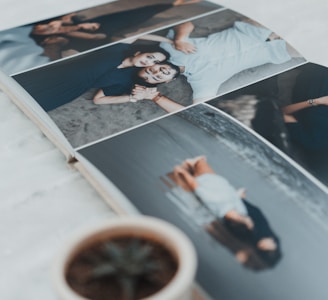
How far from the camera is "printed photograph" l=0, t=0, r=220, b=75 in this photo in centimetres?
90

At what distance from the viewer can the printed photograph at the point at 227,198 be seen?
1.80ft

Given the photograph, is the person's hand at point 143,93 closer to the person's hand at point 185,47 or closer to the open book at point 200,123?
the open book at point 200,123

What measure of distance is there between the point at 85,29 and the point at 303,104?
1.29 feet

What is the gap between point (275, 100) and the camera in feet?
2.59

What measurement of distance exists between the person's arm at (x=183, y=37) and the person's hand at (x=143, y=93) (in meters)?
0.13

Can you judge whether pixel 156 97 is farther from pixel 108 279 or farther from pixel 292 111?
pixel 108 279

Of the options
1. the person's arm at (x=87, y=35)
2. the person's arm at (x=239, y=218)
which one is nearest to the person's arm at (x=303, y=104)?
the person's arm at (x=239, y=218)

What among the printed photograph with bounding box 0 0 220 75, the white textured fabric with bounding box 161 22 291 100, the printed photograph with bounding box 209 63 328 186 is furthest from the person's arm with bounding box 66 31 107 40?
the printed photograph with bounding box 209 63 328 186

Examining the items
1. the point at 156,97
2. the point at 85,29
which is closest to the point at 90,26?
the point at 85,29

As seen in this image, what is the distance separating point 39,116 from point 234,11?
438 millimetres

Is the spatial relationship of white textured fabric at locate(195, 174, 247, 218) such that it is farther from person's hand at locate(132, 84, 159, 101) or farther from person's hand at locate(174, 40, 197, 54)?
person's hand at locate(174, 40, 197, 54)

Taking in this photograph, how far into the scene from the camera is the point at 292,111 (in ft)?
2.51

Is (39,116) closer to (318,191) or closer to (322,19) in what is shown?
(318,191)

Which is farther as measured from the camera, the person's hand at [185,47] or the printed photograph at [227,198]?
the person's hand at [185,47]
